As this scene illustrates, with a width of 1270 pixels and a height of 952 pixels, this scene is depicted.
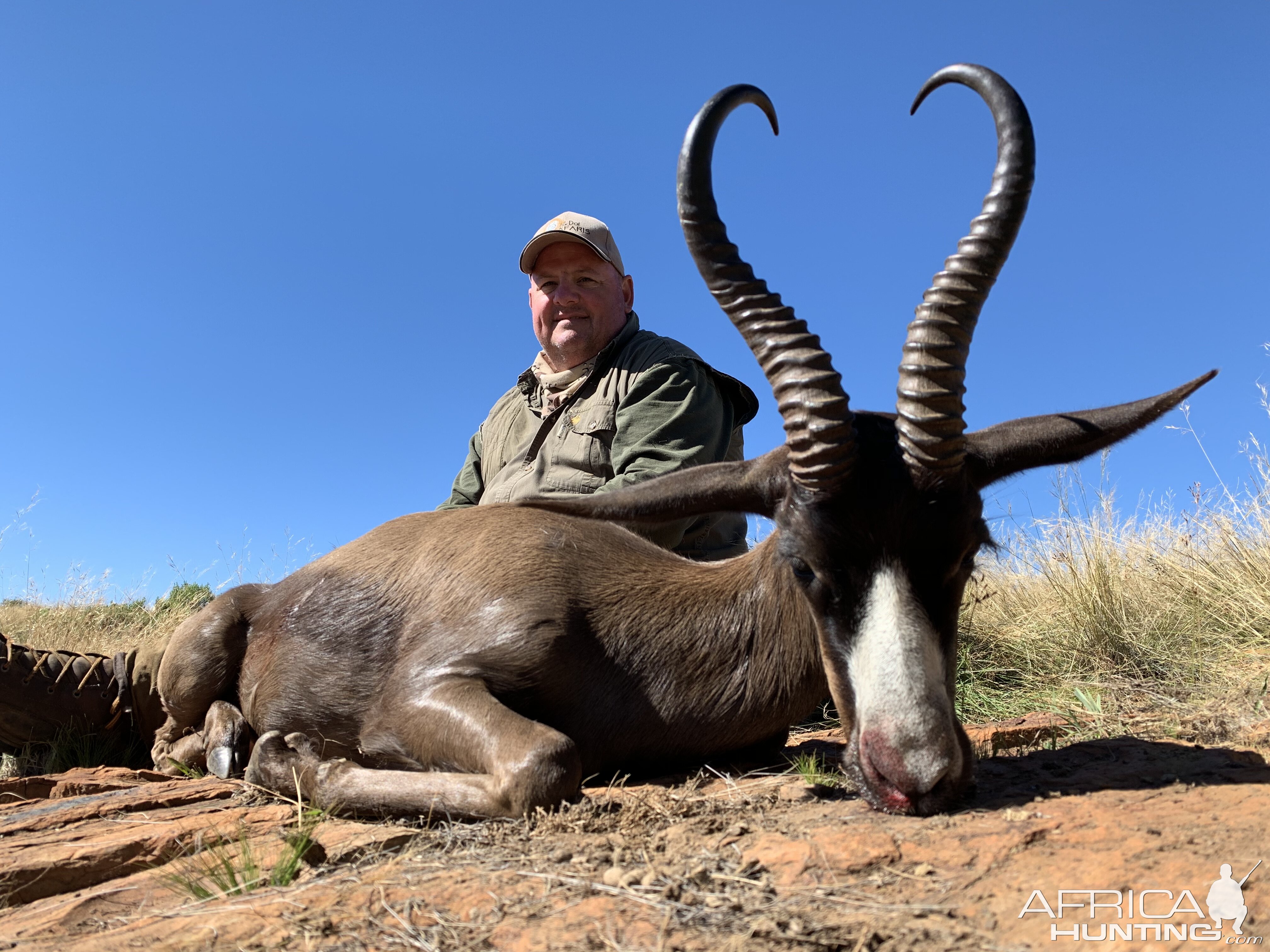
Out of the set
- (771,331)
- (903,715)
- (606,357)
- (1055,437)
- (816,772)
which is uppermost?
(606,357)

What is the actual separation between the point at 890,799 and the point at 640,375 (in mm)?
4162

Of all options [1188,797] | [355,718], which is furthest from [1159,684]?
[355,718]

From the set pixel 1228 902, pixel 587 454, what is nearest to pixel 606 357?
pixel 587 454

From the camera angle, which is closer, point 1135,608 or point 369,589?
point 369,589

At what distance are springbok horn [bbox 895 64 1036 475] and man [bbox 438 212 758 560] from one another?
95.5 inches

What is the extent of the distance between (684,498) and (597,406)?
3046 millimetres

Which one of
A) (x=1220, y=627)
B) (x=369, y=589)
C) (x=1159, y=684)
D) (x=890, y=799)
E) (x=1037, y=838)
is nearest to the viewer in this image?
(x=1037, y=838)

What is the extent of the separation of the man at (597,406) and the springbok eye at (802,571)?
6.95ft

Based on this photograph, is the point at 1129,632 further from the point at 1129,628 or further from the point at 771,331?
the point at 771,331

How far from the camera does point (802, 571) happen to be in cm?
328

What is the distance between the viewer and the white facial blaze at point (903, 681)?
2.72 m

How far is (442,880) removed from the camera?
2.47m

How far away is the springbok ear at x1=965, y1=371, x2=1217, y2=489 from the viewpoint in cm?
346

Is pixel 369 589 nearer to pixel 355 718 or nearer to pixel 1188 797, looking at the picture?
pixel 355 718
